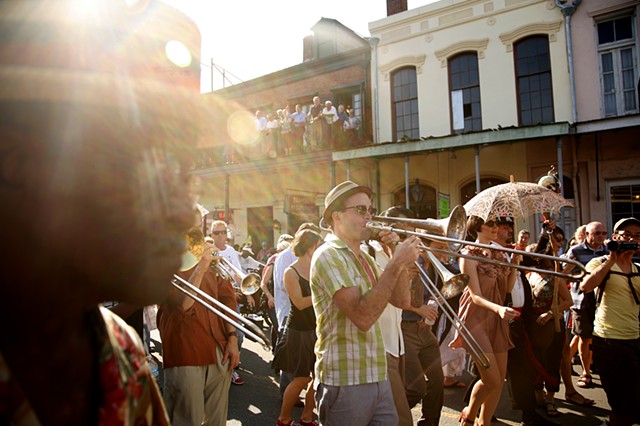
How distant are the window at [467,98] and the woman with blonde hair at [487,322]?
10665 millimetres

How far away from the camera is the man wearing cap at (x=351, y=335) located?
8.67 ft

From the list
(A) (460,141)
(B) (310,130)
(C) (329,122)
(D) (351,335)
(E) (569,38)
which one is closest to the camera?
(D) (351,335)

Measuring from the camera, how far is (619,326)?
402 cm

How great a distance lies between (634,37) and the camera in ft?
38.9

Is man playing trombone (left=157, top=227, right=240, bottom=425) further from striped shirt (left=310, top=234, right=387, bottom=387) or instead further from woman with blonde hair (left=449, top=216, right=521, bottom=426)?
woman with blonde hair (left=449, top=216, right=521, bottom=426)

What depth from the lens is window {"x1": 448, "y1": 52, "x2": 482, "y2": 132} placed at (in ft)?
45.9

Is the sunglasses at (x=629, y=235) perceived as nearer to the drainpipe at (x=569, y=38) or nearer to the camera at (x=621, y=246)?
the camera at (x=621, y=246)

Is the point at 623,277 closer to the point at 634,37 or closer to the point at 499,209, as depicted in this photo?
the point at 499,209

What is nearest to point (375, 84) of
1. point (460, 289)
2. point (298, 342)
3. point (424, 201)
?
point (424, 201)

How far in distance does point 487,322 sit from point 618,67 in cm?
1167

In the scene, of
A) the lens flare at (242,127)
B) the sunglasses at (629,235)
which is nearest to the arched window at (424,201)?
the lens flare at (242,127)

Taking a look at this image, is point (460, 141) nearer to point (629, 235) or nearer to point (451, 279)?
point (629, 235)

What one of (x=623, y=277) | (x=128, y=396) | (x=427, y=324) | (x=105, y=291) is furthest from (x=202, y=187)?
(x=623, y=277)

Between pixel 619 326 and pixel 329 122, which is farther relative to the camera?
pixel 329 122
